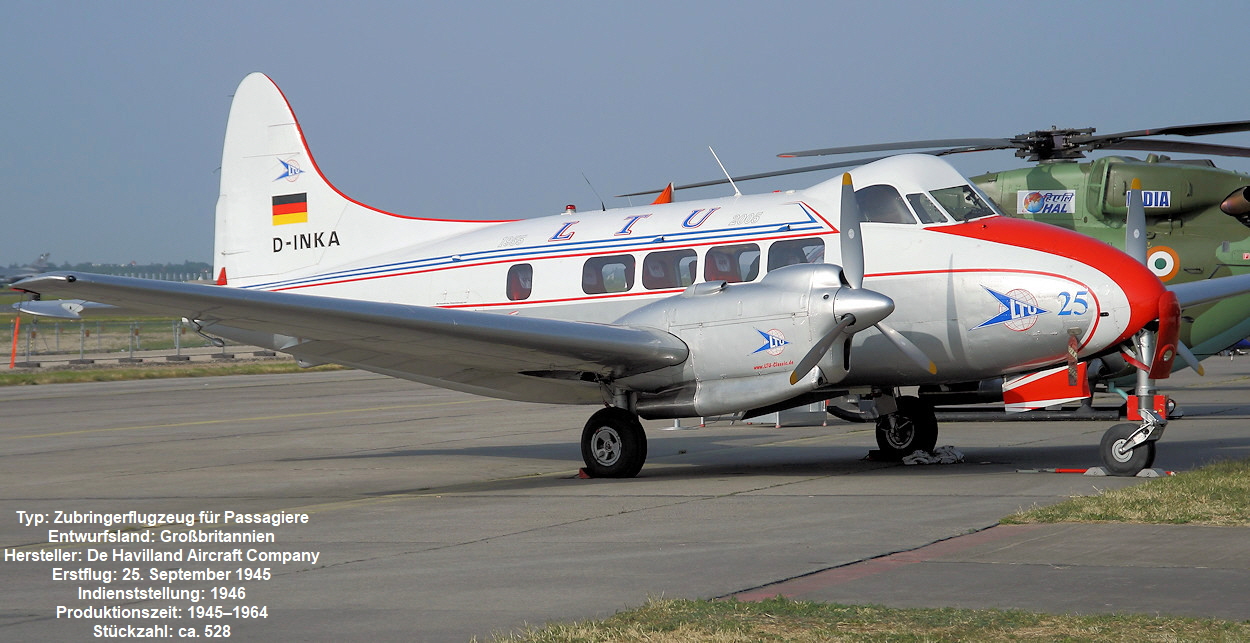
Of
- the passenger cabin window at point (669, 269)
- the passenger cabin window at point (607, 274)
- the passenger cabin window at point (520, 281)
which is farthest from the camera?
the passenger cabin window at point (520, 281)

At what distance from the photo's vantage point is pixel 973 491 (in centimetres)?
1148

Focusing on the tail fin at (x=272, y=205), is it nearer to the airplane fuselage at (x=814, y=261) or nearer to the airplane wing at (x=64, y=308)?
the airplane fuselage at (x=814, y=261)

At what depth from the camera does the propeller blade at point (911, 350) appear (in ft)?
40.9

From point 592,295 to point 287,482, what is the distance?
4103 millimetres

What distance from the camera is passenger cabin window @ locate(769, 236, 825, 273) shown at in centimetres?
1316

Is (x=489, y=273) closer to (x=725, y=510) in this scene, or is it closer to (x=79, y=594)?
(x=725, y=510)

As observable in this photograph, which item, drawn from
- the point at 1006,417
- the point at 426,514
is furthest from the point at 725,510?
the point at 1006,417

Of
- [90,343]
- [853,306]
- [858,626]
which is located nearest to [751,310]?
[853,306]

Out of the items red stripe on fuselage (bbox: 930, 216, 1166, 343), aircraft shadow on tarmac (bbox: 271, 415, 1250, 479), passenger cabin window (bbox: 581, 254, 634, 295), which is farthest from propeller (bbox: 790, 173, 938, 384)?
passenger cabin window (bbox: 581, 254, 634, 295)

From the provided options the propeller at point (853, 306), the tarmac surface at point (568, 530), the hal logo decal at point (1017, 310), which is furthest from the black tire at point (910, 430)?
the hal logo decal at point (1017, 310)

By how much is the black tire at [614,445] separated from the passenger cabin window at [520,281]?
206 centimetres

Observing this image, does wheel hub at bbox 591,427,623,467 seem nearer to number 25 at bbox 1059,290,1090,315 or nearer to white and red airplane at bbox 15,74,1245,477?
white and red airplane at bbox 15,74,1245,477

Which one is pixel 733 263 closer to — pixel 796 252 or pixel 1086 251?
pixel 796 252

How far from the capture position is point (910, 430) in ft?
48.0
